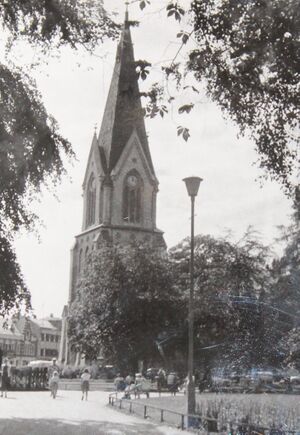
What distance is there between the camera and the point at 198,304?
42.4 m

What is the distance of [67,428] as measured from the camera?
15422 mm

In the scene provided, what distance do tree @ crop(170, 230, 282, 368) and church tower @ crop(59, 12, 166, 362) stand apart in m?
20.2

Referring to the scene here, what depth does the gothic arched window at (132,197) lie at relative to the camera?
72.6 m

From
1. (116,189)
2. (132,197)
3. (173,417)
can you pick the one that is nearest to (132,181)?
(132,197)

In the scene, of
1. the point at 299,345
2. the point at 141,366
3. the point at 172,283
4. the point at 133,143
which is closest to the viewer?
the point at 299,345

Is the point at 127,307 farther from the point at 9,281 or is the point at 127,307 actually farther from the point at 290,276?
the point at 9,281

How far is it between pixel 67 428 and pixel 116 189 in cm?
5767

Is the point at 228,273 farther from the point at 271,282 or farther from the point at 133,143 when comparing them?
the point at 133,143

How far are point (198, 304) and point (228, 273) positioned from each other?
17.4 feet

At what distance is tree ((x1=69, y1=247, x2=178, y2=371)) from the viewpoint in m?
43.2

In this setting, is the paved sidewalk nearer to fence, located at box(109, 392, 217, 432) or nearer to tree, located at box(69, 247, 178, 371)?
fence, located at box(109, 392, 217, 432)

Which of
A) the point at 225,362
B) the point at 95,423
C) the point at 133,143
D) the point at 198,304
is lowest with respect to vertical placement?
the point at 95,423

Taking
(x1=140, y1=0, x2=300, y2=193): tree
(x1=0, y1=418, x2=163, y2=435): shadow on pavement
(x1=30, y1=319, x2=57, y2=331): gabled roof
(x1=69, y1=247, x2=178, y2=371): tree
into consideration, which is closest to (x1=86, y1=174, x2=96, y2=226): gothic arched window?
(x1=69, y1=247, x2=178, y2=371): tree

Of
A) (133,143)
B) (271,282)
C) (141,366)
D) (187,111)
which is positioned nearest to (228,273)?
(271,282)
